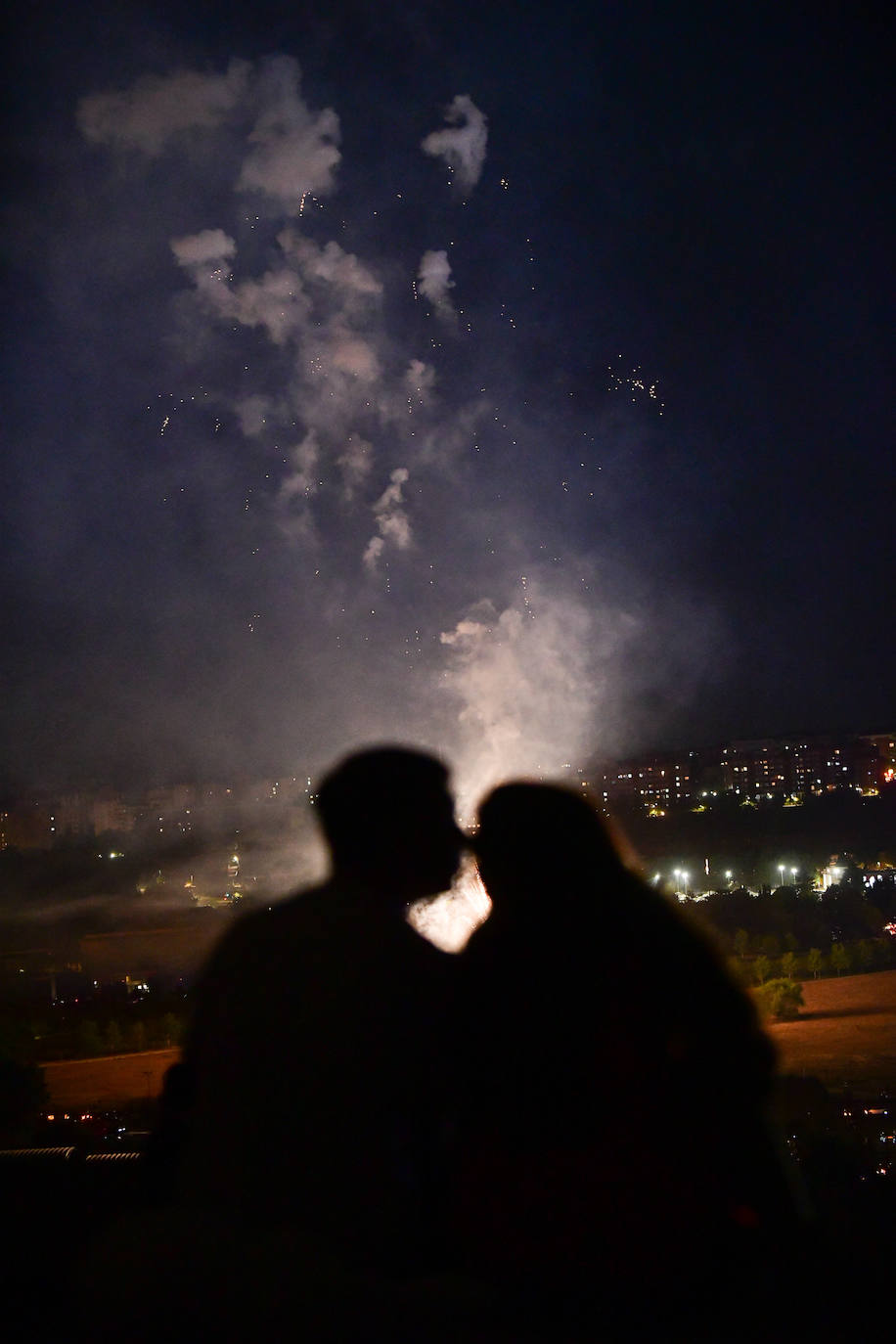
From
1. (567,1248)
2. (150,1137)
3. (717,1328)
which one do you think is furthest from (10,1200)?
(717,1328)

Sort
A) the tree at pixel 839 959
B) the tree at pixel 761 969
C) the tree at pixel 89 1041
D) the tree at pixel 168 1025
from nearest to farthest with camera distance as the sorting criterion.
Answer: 1. the tree at pixel 168 1025
2. the tree at pixel 89 1041
3. the tree at pixel 761 969
4. the tree at pixel 839 959

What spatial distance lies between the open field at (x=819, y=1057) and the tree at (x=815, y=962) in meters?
0.29

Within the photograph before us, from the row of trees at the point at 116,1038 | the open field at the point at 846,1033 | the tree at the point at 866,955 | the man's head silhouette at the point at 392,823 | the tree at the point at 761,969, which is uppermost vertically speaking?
the man's head silhouette at the point at 392,823

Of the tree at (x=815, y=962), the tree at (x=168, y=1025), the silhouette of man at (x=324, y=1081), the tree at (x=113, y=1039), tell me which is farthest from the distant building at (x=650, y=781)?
the silhouette of man at (x=324, y=1081)

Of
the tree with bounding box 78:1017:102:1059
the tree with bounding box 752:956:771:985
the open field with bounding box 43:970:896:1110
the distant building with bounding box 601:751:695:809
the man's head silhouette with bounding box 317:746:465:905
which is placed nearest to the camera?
the man's head silhouette with bounding box 317:746:465:905

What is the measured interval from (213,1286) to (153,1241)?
100 millimetres

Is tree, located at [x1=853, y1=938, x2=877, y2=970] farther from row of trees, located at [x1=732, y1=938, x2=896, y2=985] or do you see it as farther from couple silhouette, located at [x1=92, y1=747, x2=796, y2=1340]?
couple silhouette, located at [x1=92, y1=747, x2=796, y2=1340]

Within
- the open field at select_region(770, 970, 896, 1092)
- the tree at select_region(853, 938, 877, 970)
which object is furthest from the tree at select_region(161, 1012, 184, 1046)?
the tree at select_region(853, 938, 877, 970)

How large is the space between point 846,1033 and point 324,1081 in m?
12.9

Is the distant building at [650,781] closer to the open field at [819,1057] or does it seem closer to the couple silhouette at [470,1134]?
the open field at [819,1057]

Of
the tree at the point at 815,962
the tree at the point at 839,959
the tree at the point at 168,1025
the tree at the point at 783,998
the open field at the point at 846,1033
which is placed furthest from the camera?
the tree at the point at 839,959

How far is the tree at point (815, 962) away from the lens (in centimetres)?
1430

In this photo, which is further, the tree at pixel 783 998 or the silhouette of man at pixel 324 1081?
the tree at pixel 783 998

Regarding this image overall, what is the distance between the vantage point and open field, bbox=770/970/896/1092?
368 inches
